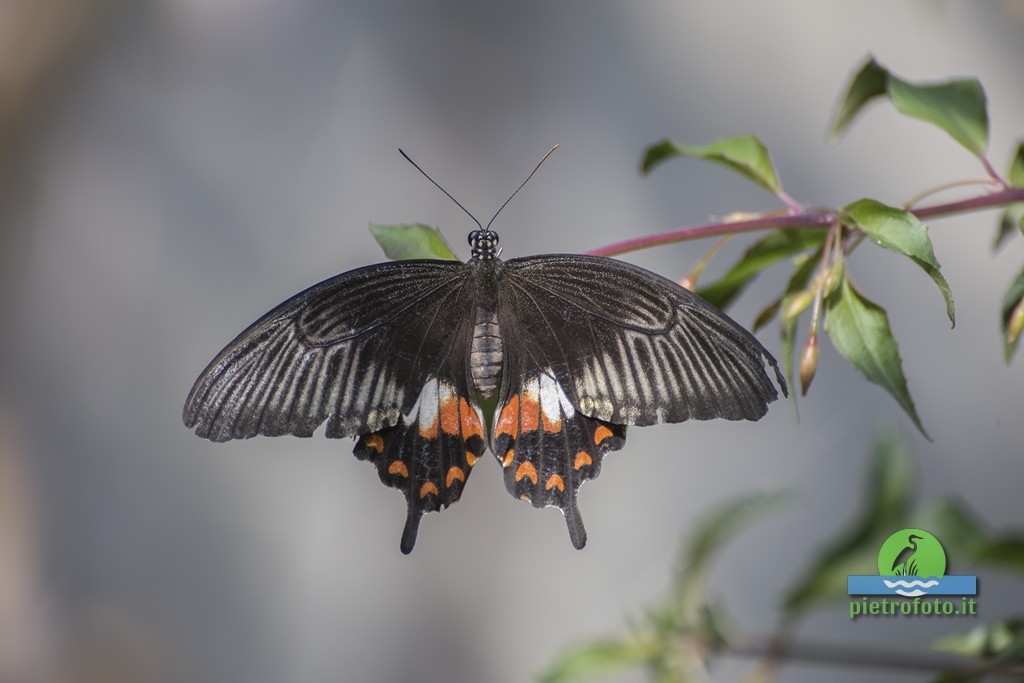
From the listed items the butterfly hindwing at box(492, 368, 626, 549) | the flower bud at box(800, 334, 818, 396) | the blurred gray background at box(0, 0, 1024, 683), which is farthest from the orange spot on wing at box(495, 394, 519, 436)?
the blurred gray background at box(0, 0, 1024, 683)

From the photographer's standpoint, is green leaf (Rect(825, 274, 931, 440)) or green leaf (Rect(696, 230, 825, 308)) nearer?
green leaf (Rect(825, 274, 931, 440))

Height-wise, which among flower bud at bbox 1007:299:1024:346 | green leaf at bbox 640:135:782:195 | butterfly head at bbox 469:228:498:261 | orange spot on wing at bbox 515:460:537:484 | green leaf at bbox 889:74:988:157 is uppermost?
green leaf at bbox 889:74:988:157

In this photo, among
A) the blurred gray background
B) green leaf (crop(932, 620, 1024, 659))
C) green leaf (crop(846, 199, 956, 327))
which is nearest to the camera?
green leaf (crop(846, 199, 956, 327))

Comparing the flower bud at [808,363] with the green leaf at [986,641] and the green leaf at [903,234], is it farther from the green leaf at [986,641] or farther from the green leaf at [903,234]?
the green leaf at [986,641]

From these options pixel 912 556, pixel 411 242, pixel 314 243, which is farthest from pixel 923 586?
pixel 314 243

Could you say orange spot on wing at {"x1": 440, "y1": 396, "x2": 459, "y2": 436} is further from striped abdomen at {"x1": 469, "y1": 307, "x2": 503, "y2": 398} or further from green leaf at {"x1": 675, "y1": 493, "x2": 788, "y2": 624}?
green leaf at {"x1": 675, "y1": 493, "x2": 788, "y2": 624}

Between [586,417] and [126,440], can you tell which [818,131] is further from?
[126,440]

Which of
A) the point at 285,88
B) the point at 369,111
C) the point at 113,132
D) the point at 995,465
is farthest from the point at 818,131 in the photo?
the point at 113,132
